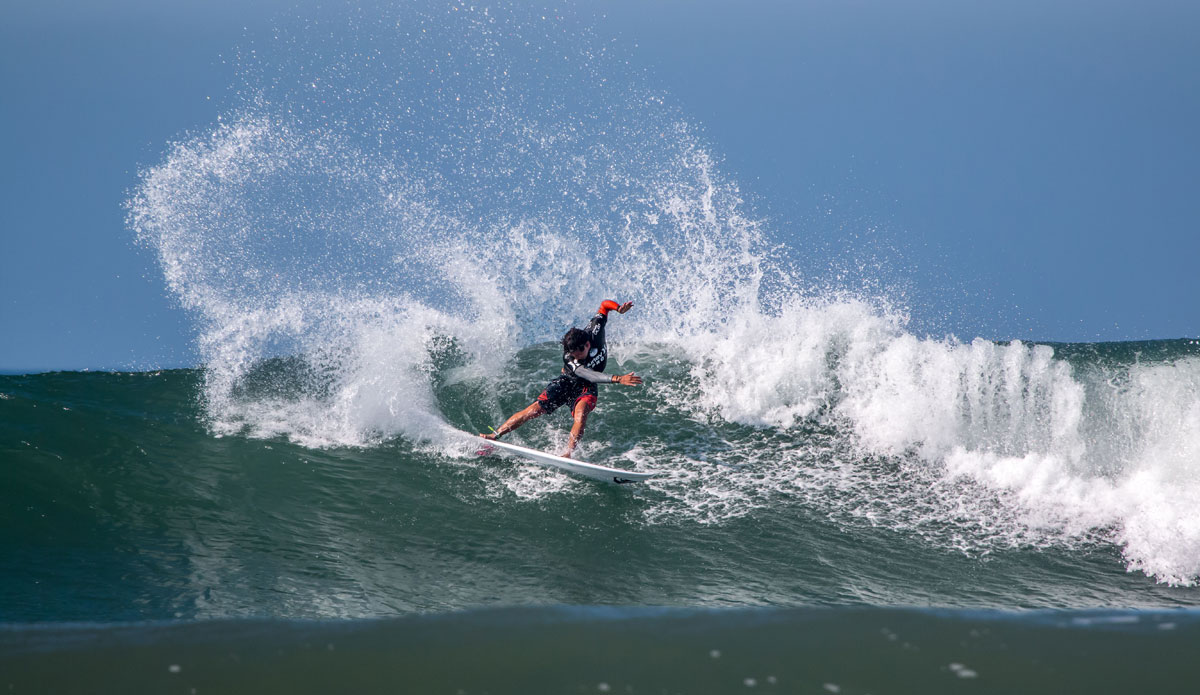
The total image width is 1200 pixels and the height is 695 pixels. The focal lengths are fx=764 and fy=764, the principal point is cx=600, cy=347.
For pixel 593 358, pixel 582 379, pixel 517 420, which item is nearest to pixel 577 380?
pixel 582 379

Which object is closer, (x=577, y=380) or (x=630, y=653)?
(x=630, y=653)

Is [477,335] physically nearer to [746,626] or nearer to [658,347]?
[658,347]

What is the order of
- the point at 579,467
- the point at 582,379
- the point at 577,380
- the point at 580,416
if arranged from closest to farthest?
the point at 579,467, the point at 580,416, the point at 582,379, the point at 577,380

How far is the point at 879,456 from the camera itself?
23.2 feet

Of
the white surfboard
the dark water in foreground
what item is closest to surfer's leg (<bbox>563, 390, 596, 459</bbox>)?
the white surfboard

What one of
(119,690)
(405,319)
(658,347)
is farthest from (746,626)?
(405,319)

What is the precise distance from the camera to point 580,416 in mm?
6926

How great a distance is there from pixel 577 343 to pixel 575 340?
33 millimetres

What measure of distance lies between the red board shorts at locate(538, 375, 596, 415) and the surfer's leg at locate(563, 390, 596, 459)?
0.18 feet

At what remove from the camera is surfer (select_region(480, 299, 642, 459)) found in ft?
22.6

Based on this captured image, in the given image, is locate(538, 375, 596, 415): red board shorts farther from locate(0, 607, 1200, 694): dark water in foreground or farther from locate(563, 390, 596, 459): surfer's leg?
locate(0, 607, 1200, 694): dark water in foreground

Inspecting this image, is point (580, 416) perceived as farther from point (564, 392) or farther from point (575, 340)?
point (575, 340)

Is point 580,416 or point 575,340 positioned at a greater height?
point 575,340

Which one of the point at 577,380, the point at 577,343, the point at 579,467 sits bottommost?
the point at 579,467
